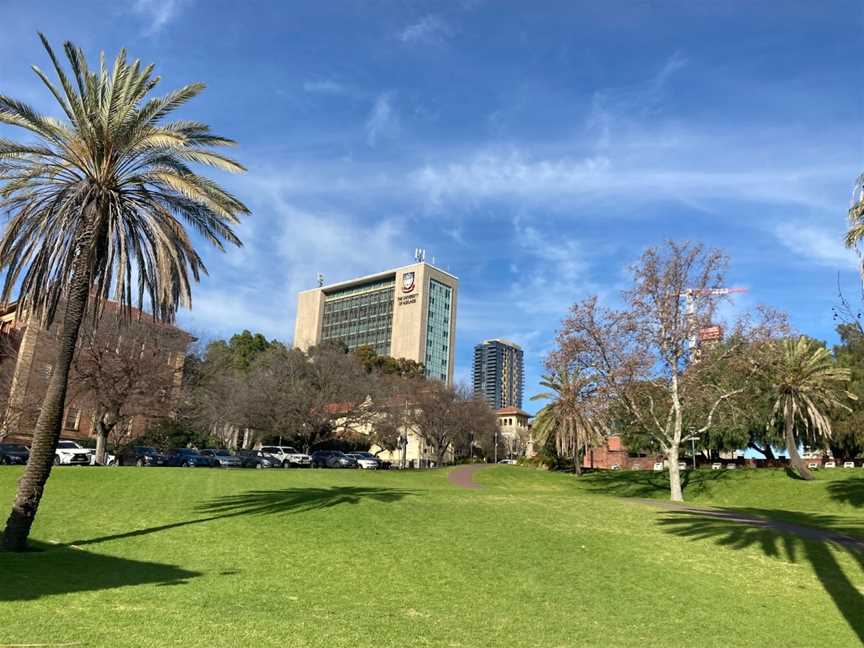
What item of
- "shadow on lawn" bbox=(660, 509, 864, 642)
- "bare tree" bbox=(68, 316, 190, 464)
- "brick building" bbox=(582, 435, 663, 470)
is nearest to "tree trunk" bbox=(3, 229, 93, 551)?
"shadow on lawn" bbox=(660, 509, 864, 642)

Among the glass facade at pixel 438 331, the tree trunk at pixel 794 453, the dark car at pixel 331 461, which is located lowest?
the dark car at pixel 331 461

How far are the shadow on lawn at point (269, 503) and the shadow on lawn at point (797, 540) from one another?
10.9 m

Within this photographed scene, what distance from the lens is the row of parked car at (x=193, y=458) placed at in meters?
42.4

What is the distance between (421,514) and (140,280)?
11.2m

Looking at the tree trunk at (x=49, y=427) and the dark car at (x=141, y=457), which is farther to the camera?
the dark car at (x=141, y=457)

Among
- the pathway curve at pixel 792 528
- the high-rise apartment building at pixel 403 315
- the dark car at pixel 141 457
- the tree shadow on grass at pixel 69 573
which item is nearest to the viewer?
the tree shadow on grass at pixel 69 573

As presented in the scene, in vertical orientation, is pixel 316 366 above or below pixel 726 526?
above

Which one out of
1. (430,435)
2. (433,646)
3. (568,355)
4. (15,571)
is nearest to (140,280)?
(15,571)

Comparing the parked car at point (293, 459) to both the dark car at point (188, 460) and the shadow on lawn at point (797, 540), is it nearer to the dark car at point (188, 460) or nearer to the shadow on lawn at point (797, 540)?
the dark car at point (188, 460)

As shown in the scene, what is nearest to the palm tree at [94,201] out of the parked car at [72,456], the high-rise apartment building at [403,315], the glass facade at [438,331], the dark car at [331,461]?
the parked car at [72,456]

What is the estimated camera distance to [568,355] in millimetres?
34750

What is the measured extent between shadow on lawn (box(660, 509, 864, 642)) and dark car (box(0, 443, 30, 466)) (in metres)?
39.2

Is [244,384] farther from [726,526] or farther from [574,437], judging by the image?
[726,526]

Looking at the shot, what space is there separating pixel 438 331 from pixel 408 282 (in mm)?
14038
